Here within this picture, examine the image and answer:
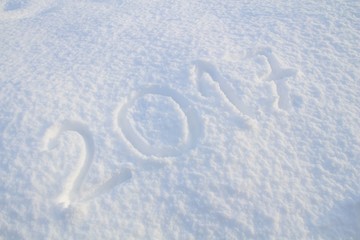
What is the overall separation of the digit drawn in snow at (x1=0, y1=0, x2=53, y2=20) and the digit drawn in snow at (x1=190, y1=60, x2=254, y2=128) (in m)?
1.09

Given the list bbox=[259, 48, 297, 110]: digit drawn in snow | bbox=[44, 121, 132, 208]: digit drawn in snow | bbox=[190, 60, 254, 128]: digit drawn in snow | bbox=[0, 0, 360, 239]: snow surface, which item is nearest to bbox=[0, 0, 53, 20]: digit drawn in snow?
bbox=[0, 0, 360, 239]: snow surface

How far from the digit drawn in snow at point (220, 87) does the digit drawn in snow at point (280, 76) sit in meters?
0.15

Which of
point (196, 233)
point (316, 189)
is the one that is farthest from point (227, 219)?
point (316, 189)

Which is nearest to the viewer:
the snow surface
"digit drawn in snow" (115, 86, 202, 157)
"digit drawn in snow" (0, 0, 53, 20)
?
the snow surface

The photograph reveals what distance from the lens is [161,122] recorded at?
1.20 m

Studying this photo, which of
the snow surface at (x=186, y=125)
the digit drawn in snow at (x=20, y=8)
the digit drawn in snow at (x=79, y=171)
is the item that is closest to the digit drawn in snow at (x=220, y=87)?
the snow surface at (x=186, y=125)

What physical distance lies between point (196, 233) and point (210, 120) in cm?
A: 41

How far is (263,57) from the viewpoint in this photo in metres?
1.38

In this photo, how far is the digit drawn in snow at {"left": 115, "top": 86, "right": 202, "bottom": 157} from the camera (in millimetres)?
1130

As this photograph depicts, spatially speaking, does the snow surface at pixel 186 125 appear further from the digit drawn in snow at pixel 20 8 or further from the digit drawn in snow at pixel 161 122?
the digit drawn in snow at pixel 20 8

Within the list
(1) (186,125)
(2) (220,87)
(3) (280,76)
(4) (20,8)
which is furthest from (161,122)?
(4) (20,8)

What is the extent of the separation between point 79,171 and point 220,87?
0.63m

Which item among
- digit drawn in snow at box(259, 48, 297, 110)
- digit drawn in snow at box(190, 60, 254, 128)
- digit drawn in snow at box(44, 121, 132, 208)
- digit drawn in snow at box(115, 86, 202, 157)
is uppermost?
digit drawn in snow at box(259, 48, 297, 110)

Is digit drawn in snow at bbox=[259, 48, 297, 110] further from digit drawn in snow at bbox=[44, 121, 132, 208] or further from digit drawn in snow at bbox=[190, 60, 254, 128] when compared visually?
digit drawn in snow at bbox=[44, 121, 132, 208]
